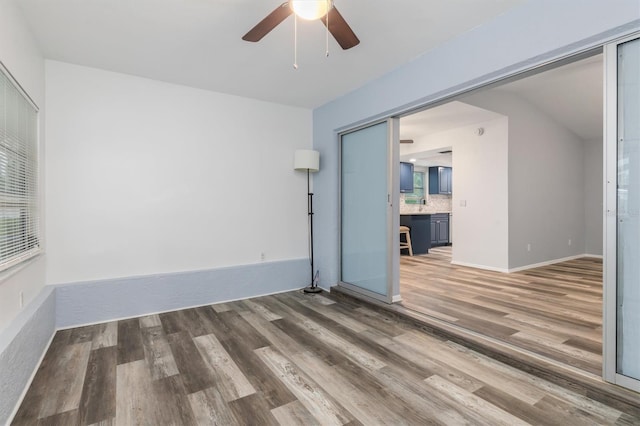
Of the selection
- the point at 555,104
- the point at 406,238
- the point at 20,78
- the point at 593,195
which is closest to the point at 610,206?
the point at 20,78

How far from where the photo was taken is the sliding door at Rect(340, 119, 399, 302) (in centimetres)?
342

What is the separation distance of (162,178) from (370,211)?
7.98ft

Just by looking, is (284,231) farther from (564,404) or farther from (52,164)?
(564,404)

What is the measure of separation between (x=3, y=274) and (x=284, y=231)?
9.31ft

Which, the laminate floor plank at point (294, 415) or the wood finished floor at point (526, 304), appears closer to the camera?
the laminate floor plank at point (294, 415)

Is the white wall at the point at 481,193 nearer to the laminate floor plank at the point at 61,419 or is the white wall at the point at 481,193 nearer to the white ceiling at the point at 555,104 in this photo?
the white ceiling at the point at 555,104

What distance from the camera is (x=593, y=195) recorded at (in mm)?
6496

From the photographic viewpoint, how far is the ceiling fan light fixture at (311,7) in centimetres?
166

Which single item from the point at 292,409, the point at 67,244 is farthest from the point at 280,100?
the point at 292,409

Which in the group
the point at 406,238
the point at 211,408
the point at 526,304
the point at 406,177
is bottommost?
the point at 211,408

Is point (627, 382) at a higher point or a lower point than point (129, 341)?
higher

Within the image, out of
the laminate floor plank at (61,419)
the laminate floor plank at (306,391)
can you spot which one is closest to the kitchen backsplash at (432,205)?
A: the laminate floor plank at (306,391)

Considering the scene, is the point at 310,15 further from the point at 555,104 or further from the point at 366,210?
the point at 555,104

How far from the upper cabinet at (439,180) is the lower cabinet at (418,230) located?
2.07 metres
